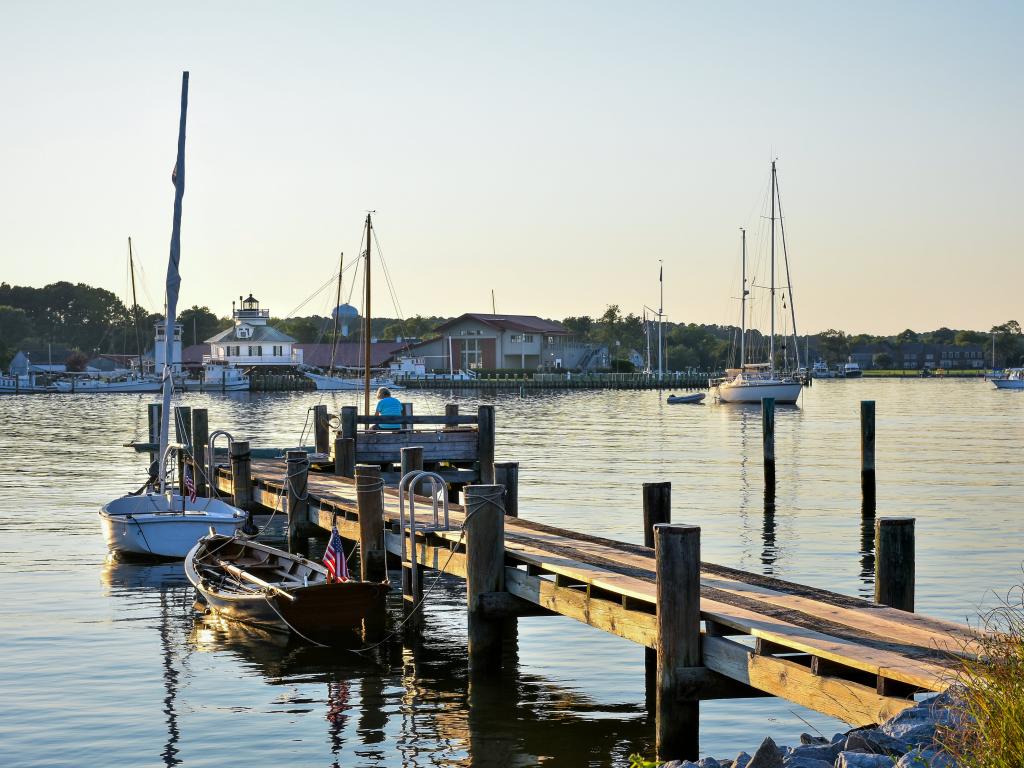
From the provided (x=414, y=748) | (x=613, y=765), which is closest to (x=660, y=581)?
(x=613, y=765)

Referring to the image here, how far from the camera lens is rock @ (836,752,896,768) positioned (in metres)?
6.97

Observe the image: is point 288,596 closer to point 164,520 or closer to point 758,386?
point 164,520

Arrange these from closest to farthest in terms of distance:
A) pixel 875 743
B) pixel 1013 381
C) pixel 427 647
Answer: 1. pixel 875 743
2. pixel 427 647
3. pixel 1013 381

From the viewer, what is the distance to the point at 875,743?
293 inches

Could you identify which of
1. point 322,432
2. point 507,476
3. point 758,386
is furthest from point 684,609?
point 758,386

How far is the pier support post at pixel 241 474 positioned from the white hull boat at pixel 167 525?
1.78 metres

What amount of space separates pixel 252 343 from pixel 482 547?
121470 millimetres

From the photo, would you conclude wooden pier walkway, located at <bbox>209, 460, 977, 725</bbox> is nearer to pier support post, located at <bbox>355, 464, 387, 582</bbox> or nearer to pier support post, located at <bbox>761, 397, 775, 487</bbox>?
pier support post, located at <bbox>355, 464, 387, 582</bbox>

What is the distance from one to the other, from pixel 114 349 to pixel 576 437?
154 metres

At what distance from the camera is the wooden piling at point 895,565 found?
38.2ft

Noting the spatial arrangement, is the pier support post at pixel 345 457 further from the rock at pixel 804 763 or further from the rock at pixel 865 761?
the rock at pixel 865 761

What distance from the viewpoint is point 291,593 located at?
49.4ft

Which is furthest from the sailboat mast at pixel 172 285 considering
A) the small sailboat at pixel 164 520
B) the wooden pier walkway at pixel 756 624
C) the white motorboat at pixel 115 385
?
the white motorboat at pixel 115 385

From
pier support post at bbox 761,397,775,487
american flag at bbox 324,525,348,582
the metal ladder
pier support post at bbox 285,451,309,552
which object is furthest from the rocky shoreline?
pier support post at bbox 761,397,775,487
